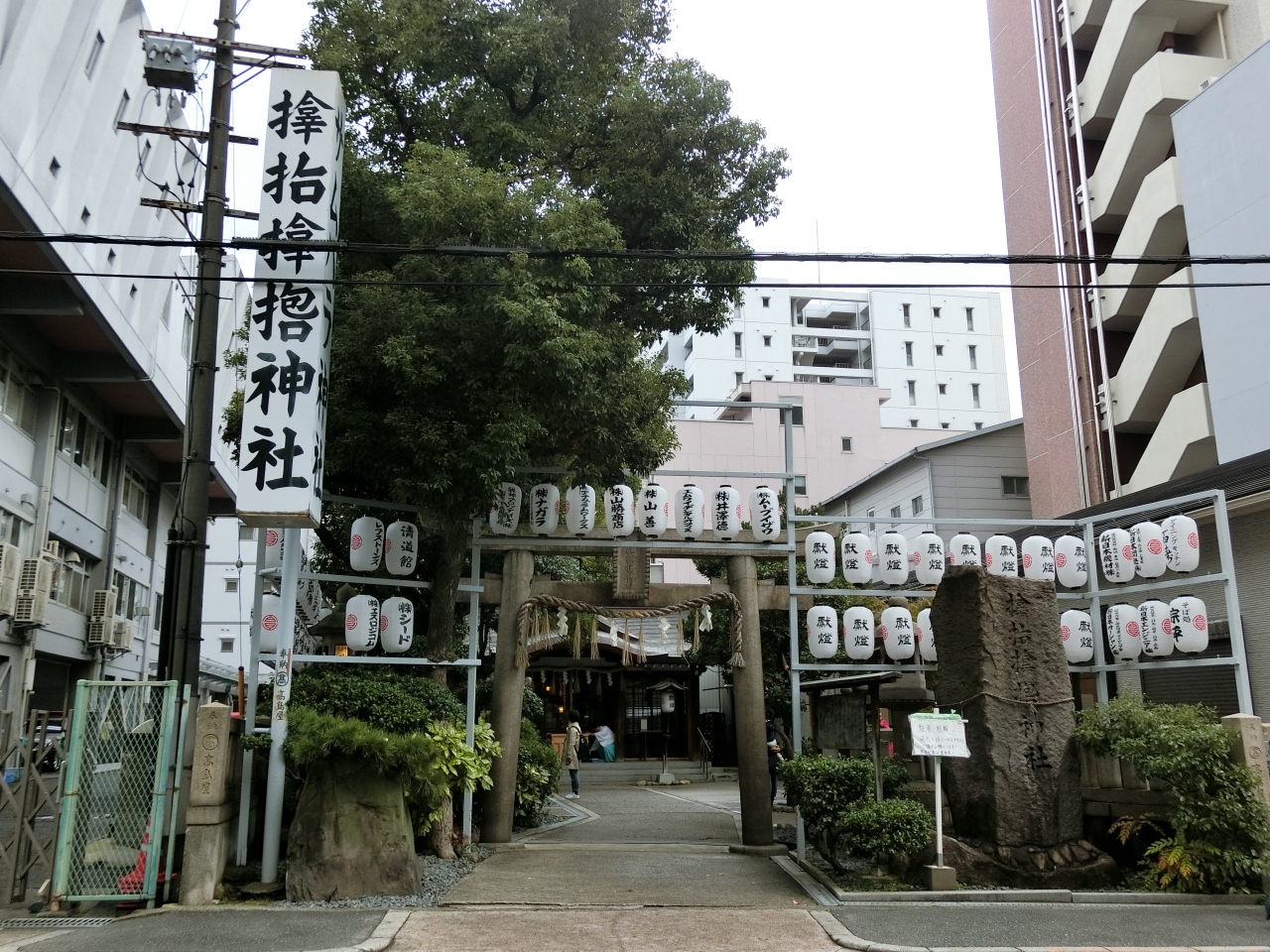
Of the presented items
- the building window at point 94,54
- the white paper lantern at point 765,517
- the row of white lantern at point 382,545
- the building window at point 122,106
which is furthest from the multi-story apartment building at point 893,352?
the row of white lantern at point 382,545

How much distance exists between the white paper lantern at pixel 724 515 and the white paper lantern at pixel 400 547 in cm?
419

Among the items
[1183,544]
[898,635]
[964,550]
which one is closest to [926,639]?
[898,635]

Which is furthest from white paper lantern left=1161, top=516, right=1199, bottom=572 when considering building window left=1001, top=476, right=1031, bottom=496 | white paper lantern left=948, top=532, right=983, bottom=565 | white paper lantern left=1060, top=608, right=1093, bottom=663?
building window left=1001, top=476, right=1031, bottom=496

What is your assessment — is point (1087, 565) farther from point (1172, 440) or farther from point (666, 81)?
point (1172, 440)

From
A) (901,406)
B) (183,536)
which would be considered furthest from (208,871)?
(901,406)

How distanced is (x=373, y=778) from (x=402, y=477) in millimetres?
3885

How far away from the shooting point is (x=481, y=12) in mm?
16109

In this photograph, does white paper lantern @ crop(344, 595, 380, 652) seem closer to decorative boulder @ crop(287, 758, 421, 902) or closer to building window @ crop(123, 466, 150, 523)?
decorative boulder @ crop(287, 758, 421, 902)

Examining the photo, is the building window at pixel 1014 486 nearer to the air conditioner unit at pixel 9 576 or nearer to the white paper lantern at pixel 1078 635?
the white paper lantern at pixel 1078 635

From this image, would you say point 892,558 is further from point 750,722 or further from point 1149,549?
point 1149,549

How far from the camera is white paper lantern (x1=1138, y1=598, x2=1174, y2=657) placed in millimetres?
13430

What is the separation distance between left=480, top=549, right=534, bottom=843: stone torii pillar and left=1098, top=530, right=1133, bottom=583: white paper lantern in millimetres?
7963

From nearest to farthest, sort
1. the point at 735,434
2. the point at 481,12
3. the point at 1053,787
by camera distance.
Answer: the point at 1053,787
the point at 481,12
the point at 735,434

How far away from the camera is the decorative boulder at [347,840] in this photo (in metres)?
10.5
